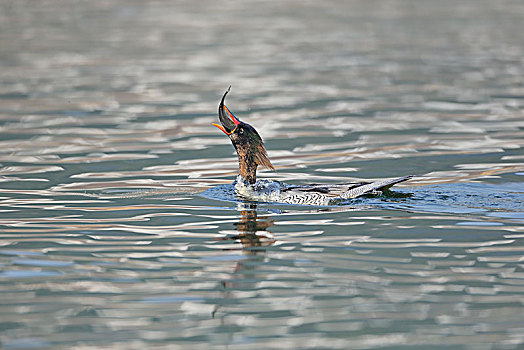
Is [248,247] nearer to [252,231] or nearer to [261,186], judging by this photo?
[252,231]

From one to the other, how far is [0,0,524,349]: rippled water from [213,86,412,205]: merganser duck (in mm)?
226

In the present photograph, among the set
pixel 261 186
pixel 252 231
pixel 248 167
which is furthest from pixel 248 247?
pixel 248 167

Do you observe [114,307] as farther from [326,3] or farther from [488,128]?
[326,3]

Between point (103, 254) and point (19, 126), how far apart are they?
8578mm

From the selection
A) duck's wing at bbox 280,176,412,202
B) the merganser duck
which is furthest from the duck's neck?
duck's wing at bbox 280,176,412,202

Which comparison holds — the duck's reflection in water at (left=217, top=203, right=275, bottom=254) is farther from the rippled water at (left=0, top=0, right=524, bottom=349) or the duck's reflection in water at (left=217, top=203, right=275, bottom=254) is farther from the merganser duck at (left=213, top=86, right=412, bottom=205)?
the merganser duck at (left=213, top=86, right=412, bottom=205)

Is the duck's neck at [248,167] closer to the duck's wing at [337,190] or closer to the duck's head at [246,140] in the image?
the duck's head at [246,140]

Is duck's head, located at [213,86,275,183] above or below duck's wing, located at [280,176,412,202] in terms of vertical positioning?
above

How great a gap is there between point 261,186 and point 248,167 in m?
0.30

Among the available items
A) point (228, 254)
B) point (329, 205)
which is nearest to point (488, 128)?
point (329, 205)

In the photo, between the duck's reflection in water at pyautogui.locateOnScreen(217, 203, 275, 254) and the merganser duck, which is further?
the merganser duck

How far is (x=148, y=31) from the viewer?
32.7m

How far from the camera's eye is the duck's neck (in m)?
10.8

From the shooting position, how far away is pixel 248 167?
35.7 ft
